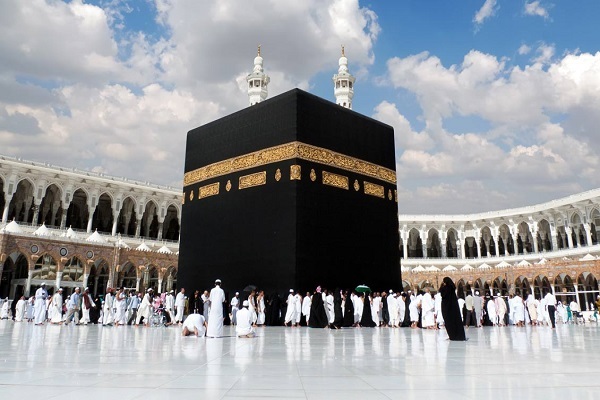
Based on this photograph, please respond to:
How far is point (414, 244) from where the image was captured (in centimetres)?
3070

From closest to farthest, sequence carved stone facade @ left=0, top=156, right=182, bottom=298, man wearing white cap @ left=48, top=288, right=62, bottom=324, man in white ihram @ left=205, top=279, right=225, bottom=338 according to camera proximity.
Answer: man in white ihram @ left=205, top=279, right=225, bottom=338 < man wearing white cap @ left=48, top=288, right=62, bottom=324 < carved stone facade @ left=0, top=156, right=182, bottom=298

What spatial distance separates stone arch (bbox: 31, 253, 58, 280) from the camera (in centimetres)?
1608

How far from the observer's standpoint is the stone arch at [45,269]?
16078mm

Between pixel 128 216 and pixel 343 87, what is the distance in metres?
13.7

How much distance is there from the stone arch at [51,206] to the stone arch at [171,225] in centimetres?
556

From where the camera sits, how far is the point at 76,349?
12.6ft

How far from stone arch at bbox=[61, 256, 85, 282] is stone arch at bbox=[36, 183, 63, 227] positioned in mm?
4554

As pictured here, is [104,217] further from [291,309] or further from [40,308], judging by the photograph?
[291,309]

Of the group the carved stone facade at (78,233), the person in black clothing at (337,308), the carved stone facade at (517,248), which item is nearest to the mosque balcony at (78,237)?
the carved stone facade at (78,233)

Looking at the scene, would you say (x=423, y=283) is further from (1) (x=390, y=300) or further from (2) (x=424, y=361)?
(2) (x=424, y=361)

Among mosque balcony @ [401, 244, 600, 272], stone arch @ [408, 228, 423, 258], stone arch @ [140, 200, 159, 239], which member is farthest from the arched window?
stone arch @ [408, 228, 423, 258]

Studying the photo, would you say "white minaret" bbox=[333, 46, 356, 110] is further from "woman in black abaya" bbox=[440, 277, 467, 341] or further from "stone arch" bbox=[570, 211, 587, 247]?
"woman in black abaya" bbox=[440, 277, 467, 341]

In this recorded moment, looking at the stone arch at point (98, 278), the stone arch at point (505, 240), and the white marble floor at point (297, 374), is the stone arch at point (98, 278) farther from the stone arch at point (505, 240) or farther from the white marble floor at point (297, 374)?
the stone arch at point (505, 240)

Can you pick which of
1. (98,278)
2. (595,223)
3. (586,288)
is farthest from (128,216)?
(595,223)
